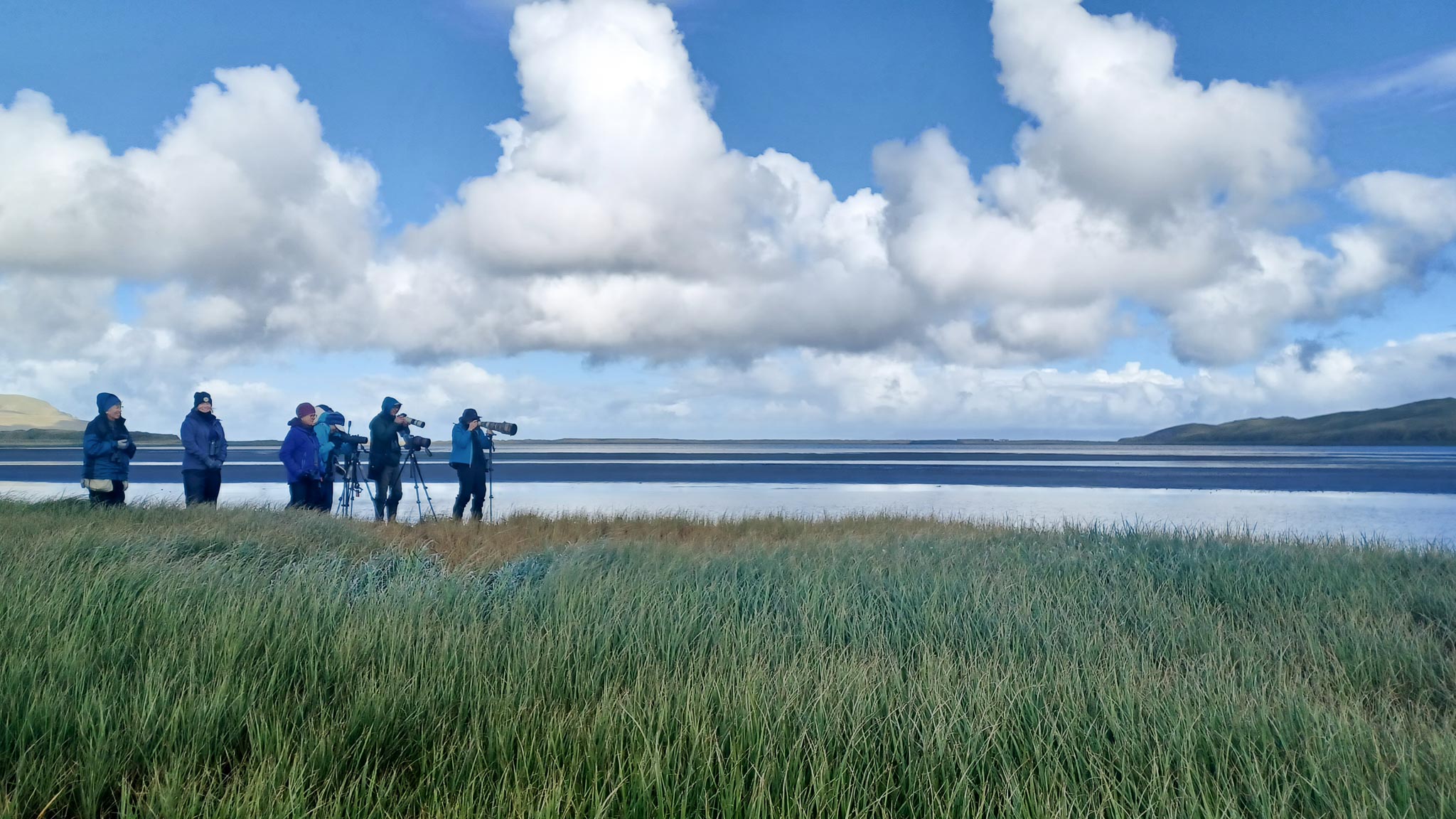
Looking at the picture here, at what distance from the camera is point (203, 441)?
13633 mm

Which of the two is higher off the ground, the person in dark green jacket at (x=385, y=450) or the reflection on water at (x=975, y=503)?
the person in dark green jacket at (x=385, y=450)

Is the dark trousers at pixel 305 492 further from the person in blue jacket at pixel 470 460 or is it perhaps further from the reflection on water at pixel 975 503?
the reflection on water at pixel 975 503

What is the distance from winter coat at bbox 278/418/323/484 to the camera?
1484 centimetres

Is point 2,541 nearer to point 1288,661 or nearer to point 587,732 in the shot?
point 587,732

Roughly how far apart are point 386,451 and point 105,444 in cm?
414

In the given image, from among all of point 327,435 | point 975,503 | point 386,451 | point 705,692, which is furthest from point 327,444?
point 975,503

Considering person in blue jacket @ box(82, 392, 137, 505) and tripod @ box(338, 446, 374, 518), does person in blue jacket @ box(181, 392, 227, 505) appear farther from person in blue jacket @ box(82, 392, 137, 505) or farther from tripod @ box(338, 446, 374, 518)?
tripod @ box(338, 446, 374, 518)

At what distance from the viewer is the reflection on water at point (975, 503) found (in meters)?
22.4

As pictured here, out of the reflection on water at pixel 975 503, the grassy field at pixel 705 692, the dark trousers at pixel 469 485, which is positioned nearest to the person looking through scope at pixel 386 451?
the dark trousers at pixel 469 485

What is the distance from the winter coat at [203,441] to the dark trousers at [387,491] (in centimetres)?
270

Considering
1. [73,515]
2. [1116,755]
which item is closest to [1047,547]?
[1116,755]

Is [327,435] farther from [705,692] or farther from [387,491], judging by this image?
[705,692]

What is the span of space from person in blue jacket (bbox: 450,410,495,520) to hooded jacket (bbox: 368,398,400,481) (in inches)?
41.3

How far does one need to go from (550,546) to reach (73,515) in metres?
7.07
